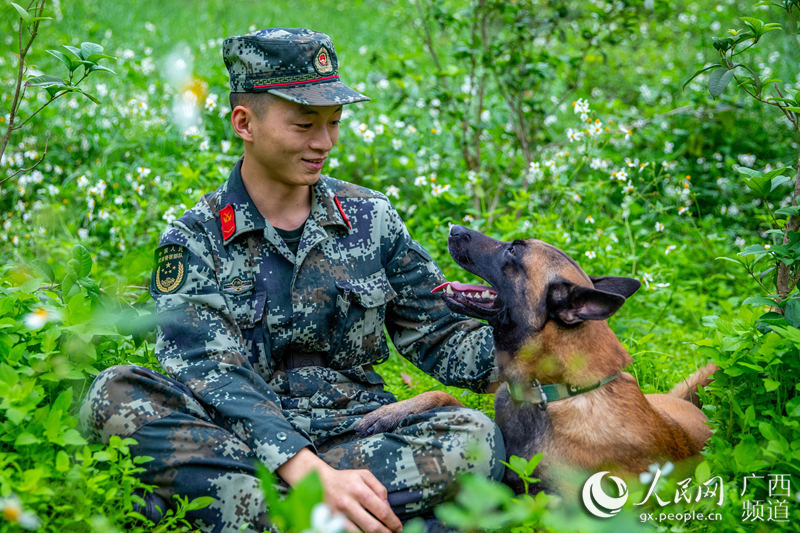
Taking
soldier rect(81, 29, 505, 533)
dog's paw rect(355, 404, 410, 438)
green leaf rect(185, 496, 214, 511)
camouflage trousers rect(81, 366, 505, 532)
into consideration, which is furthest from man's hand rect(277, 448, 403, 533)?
dog's paw rect(355, 404, 410, 438)

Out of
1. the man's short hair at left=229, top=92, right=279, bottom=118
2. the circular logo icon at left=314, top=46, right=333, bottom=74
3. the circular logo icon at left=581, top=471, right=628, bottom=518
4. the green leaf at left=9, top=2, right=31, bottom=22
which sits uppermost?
the green leaf at left=9, top=2, right=31, bottom=22

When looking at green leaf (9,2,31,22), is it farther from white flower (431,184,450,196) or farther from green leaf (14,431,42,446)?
white flower (431,184,450,196)

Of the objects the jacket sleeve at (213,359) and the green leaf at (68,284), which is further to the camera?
the green leaf at (68,284)

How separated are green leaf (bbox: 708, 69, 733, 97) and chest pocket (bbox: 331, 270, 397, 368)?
62.9 inches

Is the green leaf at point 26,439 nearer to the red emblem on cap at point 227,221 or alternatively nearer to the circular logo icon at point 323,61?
the red emblem on cap at point 227,221

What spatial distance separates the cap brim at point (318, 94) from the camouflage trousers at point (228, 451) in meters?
1.24

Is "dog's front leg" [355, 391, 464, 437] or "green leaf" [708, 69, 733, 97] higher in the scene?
"green leaf" [708, 69, 733, 97]

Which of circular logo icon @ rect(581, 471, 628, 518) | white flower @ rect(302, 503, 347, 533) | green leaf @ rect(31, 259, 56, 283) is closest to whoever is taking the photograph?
white flower @ rect(302, 503, 347, 533)

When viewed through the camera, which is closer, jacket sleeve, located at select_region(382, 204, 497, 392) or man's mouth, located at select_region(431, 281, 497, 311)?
man's mouth, located at select_region(431, 281, 497, 311)

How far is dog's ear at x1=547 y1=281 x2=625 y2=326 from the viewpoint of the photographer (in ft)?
8.79

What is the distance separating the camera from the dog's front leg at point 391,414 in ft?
9.59

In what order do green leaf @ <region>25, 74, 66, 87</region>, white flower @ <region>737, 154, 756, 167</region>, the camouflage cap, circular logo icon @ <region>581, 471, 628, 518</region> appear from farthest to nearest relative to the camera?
Answer: white flower @ <region>737, 154, 756, 167</region> < the camouflage cap < green leaf @ <region>25, 74, 66, 87</region> < circular logo icon @ <region>581, 471, 628, 518</region>

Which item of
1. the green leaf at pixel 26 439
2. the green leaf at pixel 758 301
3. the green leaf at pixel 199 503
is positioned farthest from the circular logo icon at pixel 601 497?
the green leaf at pixel 26 439

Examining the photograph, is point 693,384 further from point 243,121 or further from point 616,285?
point 243,121
